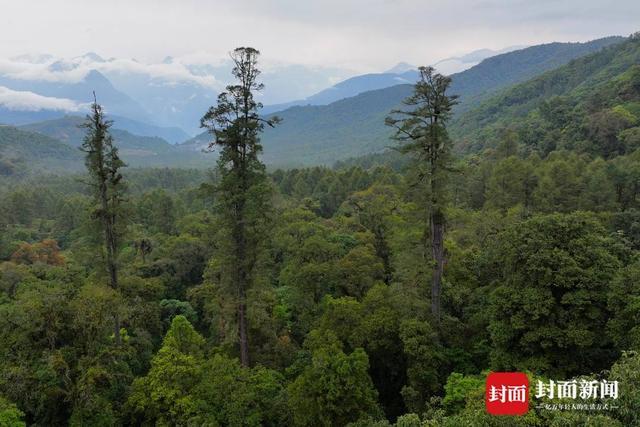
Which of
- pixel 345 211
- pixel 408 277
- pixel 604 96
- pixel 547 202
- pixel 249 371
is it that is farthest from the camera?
pixel 604 96

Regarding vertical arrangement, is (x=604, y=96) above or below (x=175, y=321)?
above

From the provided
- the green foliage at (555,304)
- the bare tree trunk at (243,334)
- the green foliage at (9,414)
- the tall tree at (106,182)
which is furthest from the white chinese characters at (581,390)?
the tall tree at (106,182)

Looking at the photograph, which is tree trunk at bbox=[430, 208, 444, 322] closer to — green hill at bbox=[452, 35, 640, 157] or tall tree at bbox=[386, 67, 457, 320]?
tall tree at bbox=[386, 67, 457, 320]

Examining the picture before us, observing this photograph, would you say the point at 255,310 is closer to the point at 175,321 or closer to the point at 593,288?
the point at 175,321

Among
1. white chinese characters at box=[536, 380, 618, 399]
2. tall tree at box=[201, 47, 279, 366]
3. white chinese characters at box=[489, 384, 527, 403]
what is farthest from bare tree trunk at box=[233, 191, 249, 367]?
white chinese characters at box=[536, 380, 618, 399]

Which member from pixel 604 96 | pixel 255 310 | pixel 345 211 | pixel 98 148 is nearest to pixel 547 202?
pixel 345 211

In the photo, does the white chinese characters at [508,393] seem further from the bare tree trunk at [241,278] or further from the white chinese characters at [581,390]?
the bare tree trunk at [241,278]
